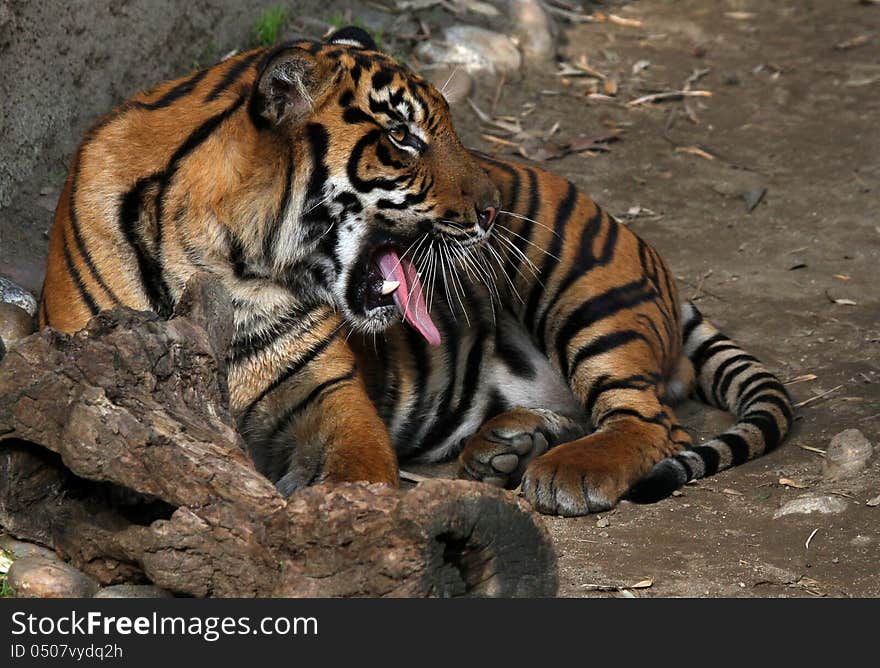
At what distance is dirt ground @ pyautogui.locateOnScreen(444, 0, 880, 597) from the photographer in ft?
10.8

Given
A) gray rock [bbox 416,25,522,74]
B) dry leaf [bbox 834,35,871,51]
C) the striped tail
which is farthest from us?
dry leaf [bbox 834,35,871,51]

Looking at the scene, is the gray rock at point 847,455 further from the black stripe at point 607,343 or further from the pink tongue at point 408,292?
the pink tongue at point 408,292

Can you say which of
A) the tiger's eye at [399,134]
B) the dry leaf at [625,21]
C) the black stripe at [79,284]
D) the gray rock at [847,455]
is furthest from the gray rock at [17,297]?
the dry leaf at [625,21]

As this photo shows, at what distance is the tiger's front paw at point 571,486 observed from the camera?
363cm

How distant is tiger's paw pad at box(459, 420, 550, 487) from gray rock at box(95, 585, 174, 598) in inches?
54.7

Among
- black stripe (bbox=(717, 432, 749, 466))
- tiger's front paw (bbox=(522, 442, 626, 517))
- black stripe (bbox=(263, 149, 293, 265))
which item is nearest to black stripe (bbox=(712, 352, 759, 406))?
black stripe (bbox=(717, 432, 749, 466))

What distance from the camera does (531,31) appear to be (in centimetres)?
753

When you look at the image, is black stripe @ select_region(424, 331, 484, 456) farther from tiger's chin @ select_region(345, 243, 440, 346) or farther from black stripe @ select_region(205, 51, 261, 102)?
black stripe @ select_region(205, 51, 261, 102)

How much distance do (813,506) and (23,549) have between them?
6.77ft

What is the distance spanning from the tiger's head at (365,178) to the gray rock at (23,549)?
988 millimetres

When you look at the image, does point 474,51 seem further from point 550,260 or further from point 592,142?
point 550,260

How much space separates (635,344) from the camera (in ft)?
13.8

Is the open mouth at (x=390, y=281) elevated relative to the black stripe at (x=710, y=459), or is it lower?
elevated

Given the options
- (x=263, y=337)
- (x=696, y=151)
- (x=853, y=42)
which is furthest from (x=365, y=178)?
(x=853, y=42)
